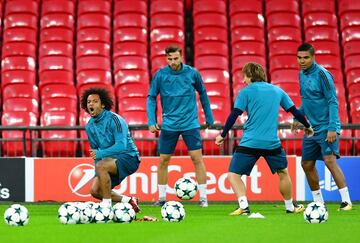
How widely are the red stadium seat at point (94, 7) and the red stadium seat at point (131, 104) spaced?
2.82 meters

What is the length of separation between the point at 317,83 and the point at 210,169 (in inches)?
125

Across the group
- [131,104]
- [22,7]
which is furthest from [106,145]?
[22,7]

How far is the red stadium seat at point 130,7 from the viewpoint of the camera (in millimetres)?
17125

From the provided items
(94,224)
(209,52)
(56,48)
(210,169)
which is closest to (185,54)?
(209,52)

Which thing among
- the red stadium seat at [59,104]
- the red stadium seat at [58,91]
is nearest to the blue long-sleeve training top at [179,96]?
the red stadium seat at [59,104]

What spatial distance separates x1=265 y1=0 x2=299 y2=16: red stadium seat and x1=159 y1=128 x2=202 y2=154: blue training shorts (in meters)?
6.41

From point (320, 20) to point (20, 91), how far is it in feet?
18.7

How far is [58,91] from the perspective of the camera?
1519 centimetres

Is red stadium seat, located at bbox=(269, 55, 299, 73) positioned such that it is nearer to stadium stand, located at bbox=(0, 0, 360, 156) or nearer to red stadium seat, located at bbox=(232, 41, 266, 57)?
stadium stand, located at bbox=(0, 0, 360, 156)

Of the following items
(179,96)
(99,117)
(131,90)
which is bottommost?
(99,117)

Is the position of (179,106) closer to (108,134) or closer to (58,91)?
(108,134)

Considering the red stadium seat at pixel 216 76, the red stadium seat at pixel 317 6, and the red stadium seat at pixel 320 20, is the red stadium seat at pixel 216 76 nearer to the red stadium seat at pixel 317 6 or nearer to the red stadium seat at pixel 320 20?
the red stadium seat at pixel 320 20

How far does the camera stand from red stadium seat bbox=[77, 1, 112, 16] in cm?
1712

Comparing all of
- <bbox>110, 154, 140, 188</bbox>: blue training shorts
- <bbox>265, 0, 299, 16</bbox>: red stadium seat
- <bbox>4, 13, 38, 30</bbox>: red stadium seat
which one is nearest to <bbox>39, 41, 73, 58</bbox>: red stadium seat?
<bbox>4, 13, 38, 30</bbox>: red stadium seat
